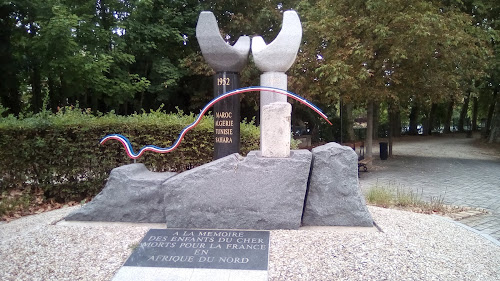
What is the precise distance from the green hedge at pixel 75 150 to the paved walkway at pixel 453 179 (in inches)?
212

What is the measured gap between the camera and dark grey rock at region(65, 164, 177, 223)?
17.4 feet

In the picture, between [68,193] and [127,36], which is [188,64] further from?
[68,193]

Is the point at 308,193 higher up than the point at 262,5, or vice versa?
the point at 262,5

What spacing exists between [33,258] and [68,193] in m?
3.63

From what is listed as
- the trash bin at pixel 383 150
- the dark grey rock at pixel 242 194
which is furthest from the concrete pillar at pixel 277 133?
the trash bin at pixel 383 150

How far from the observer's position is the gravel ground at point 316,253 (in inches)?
150

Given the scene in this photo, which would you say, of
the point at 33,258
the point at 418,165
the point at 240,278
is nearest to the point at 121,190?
the point at 33,258

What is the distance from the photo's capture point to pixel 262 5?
16031 millimetres

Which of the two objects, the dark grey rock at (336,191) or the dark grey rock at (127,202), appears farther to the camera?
the dark grey rock at (127,202)

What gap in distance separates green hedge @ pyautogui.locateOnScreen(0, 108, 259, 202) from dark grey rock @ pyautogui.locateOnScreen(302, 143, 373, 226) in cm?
346

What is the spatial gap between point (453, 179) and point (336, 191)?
785cm

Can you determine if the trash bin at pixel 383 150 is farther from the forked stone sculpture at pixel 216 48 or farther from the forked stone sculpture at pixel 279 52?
the forked stone sculpture at pixel 216 48

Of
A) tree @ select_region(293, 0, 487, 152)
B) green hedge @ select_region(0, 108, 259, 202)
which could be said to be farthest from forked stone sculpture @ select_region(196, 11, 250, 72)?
tree @ select_region(293, 0, 487, 152)

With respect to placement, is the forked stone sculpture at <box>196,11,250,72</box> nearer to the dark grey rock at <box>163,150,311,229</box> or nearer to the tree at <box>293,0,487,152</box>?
the dark grey rock at <box>163,150,311,229</box>
